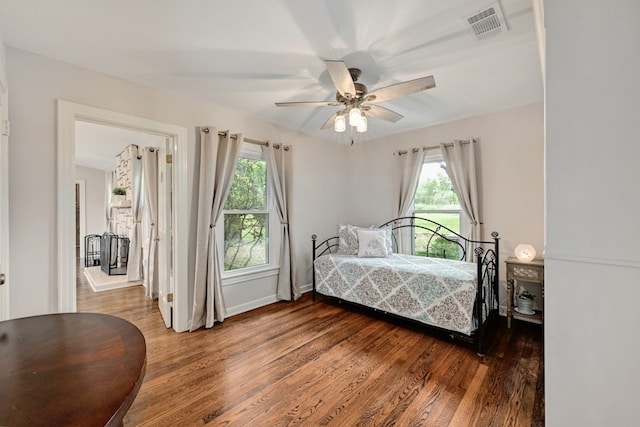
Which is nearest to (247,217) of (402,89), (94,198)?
(402,89)

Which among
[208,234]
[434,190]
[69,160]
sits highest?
[69,160]

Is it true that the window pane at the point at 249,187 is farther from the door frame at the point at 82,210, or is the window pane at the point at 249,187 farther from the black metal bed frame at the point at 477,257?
the door frame at the point at 82,210

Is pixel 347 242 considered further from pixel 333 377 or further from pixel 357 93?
pixel 357 93

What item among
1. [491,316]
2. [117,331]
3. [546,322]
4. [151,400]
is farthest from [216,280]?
[491,316]

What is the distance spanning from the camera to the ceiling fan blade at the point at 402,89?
191 centimetres

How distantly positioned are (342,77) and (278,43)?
0.52 metres

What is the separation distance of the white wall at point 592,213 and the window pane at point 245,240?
3033 millimetres

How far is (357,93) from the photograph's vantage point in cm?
225

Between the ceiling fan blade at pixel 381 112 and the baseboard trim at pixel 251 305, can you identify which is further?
the baseboard trim at pixel 251 305

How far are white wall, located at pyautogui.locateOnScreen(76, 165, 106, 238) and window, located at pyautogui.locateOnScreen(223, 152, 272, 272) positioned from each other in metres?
5.81

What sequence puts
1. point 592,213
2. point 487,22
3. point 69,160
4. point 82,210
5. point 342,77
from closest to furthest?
point 592,213 < point 487,22 < point 342,77 < point 69,160 < point 82,210

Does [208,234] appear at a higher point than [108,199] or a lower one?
lower

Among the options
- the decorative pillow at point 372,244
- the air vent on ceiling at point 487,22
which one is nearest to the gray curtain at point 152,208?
the decorative pillow at point 372,244

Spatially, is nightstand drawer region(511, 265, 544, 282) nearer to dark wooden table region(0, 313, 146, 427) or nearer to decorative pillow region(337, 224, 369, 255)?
decorative pillow region(337, 224, 369, 255)
